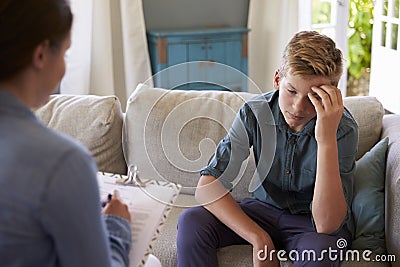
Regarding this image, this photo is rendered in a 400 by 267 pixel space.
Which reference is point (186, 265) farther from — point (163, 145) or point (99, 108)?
point (99, 108)

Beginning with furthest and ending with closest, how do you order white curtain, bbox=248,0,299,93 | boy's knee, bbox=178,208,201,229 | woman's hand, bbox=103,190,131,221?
white curtain, bbox=248,0,299,93 < boy's knee, bbox=178,208,201,229 < woman's hand, bbox=103,190,131,221

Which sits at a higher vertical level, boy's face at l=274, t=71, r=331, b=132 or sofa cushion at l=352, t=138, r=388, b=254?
boy's face at l=274, t=71, r=331, b=132

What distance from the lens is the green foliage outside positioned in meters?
4.55

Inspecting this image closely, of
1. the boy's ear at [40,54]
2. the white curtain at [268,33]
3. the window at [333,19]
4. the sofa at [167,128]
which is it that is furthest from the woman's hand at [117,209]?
the window at [333,19]

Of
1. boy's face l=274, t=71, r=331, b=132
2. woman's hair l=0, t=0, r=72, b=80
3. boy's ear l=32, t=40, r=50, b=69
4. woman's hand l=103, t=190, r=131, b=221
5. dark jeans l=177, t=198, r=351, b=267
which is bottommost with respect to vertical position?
dark jeans l=177, t=198, r=351, b=267

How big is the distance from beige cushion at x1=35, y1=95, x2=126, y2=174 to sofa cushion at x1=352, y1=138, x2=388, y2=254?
0.82 m

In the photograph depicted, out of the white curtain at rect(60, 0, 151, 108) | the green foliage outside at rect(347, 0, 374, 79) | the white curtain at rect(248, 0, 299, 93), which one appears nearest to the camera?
the white curtain at rect(60, 0, 151, 108)

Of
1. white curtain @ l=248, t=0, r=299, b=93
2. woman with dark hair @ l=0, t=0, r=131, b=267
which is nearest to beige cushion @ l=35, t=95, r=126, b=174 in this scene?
woman with dark hair @ l=0, t=0, r=131, b=267

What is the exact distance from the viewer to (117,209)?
3.54 ft

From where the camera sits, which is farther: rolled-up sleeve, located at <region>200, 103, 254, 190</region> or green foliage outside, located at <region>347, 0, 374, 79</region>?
green foliage outside, located at <region>347, 0, 374, 79</region>

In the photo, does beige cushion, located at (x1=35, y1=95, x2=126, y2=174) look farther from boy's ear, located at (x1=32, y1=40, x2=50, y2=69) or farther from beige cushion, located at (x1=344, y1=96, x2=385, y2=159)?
boy's ear, located at (x1=32, y1=40, x2=50, y2=69)

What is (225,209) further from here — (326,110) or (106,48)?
(106,48)

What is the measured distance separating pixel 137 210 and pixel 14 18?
51 centimetres

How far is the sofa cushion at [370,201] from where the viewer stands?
5.49ft
